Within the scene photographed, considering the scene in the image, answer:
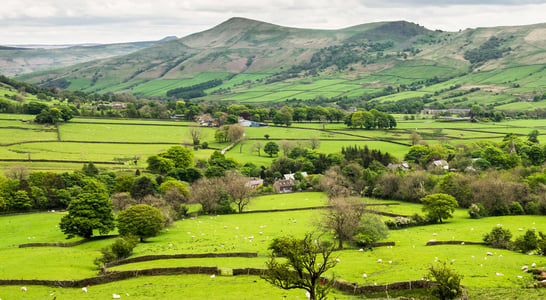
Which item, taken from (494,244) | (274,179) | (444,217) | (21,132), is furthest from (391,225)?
(21,132)

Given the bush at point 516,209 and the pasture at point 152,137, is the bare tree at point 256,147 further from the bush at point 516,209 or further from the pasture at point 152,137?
the bush at point 516,209

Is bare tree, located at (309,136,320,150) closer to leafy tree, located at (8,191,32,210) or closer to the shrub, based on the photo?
the shrub

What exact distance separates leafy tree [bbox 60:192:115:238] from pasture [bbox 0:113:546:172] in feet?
115

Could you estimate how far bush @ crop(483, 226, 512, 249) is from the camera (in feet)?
147

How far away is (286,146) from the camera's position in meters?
116

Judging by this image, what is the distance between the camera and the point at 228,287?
1359 inches

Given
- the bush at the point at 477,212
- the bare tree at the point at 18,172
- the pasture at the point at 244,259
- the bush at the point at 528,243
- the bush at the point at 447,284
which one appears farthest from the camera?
the bare tree at the point at 18,172

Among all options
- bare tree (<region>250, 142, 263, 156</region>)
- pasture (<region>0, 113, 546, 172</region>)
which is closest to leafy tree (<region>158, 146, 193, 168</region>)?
pasture (<region>0, 113, 546, 172</region>)

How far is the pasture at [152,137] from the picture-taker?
98250 mm

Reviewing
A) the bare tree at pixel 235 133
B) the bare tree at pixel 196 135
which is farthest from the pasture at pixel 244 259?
the bare tree at pixel 235 133

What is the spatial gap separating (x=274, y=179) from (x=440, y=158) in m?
38.1

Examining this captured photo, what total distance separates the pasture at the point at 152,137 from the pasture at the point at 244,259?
1320 inches

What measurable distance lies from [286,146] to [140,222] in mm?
65754

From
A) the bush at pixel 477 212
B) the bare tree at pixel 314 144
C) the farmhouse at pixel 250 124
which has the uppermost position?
the farmhouse at pixel 250 124
